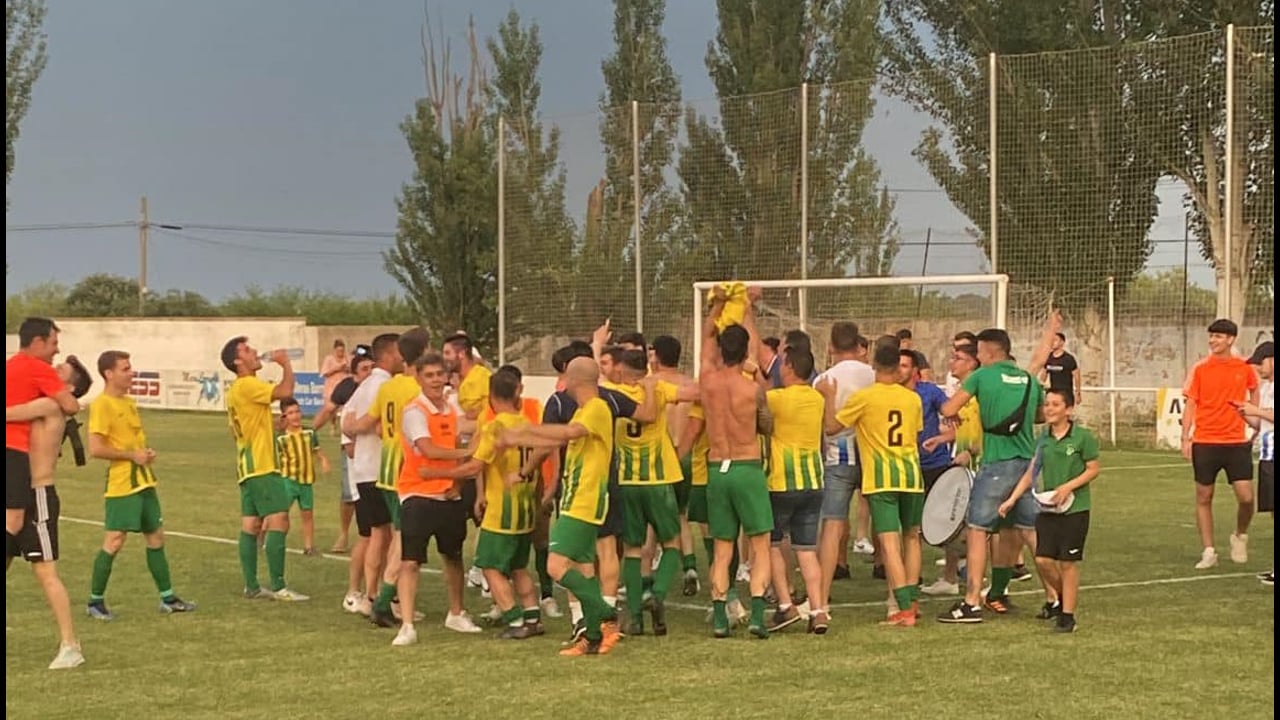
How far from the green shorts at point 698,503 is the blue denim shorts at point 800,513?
969 millimetres

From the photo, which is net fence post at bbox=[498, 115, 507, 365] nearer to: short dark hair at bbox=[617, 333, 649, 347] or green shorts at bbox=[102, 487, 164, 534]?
green shorts at bbox=[102, 487, 164, 534]

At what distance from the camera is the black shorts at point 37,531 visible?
375 inches

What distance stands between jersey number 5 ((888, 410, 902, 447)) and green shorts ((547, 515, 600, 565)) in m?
2.14

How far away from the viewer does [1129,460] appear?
25.5m

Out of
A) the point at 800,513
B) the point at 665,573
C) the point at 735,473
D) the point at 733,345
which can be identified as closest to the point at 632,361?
the point at 733,345

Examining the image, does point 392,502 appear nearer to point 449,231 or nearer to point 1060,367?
point 1060,367

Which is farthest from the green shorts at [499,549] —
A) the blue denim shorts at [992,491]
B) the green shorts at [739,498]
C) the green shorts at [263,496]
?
the blue denim shorts at [992,491]

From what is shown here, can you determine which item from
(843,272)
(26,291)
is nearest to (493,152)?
(843,272)

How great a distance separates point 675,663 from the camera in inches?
377

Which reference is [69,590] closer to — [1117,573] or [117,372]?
[117,372]

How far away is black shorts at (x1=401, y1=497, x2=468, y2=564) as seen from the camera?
10.5 m

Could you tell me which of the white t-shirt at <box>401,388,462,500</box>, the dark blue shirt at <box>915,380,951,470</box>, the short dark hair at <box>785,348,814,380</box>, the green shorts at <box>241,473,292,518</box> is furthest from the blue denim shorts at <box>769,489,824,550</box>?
the green shorts at <box>241,473,292,518</box>

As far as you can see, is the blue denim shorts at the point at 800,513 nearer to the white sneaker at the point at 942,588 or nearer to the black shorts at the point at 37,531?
the white sneaker at the point at 942,588

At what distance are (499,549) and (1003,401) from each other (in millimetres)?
3528
